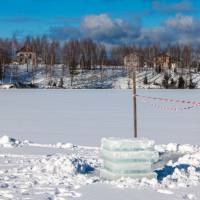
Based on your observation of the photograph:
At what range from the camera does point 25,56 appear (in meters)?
105

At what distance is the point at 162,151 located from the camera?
1370cm

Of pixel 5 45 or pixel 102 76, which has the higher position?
pixel 5 45

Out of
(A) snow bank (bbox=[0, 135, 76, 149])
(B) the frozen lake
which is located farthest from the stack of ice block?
(B) the frozen lake

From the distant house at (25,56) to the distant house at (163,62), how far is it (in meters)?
24.7

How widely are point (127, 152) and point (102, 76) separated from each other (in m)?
87.5

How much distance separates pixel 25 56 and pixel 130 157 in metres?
97.7

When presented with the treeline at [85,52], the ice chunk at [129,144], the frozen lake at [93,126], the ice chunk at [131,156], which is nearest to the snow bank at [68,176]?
the ice chunk at [131,156]

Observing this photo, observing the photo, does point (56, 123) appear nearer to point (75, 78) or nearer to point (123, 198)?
point (123, 198)

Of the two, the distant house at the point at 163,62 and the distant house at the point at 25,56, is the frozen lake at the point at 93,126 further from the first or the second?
the distant house at the point at 25,56

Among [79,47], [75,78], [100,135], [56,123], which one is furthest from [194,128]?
[79,47]

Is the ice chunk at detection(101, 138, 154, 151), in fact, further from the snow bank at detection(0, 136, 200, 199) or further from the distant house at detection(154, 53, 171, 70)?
the distant house at detection(154, 53, 171, 70)

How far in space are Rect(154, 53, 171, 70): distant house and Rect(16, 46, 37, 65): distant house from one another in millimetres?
24738

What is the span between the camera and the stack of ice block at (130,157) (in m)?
9.38

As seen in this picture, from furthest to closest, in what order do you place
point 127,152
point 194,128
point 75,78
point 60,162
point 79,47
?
point 79,47 → point 75,78 → point 194,128 → point 60,162 → point 127,152
